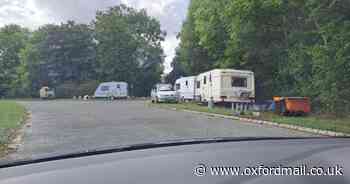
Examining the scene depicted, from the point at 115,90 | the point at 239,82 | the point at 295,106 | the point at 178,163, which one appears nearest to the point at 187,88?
the point at 239,82

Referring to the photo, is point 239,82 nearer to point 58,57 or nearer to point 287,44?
point 287,44

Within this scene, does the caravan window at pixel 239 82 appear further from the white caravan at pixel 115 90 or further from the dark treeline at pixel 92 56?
the dark treeline at pixel 92 56

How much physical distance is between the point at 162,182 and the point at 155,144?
0.91m

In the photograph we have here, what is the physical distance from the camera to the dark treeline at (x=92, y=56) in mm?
58750

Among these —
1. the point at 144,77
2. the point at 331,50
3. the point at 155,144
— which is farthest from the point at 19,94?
the point at 155,144

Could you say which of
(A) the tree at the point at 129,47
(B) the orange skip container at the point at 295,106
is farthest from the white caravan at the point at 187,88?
(A) the tree at the point at 129,47

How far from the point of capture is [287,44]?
83.9 ft

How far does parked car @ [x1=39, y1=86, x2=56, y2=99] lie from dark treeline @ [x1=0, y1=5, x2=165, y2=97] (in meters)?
2.25

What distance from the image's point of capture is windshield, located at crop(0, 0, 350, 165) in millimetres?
12031

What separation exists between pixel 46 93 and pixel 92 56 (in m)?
9.62

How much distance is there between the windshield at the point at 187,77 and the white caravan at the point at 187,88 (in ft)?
0.58

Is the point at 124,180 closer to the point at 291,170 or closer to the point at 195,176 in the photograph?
the point at 195,176

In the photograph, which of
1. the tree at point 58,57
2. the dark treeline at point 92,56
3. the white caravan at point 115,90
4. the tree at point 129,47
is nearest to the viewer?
the white caravan at point 115,90

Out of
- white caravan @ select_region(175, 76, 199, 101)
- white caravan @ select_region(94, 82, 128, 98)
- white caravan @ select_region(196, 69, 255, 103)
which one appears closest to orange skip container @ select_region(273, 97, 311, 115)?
white caravan @ select_region(196, 69, 255, 103)
